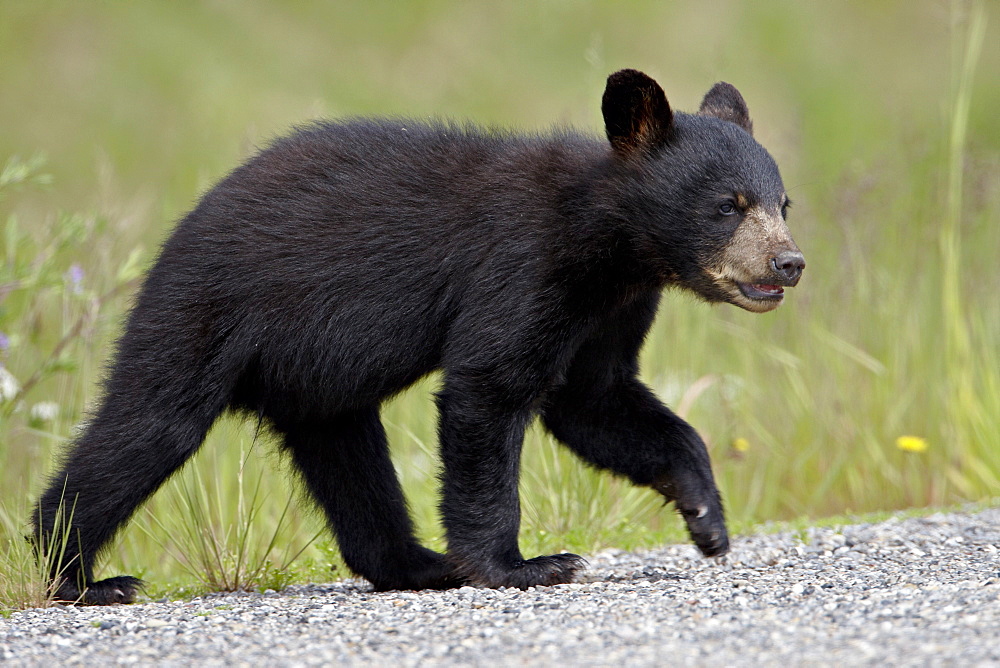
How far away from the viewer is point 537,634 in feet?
11.5

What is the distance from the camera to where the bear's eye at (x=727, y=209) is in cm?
489

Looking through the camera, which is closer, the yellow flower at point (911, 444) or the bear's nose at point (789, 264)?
the bear's nose at point (789, 264)

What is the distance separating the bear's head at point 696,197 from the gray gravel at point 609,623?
117 centimetres

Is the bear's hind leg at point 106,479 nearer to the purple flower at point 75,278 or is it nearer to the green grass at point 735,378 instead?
the green grass at point 735,378

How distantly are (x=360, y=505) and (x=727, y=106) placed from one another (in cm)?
244

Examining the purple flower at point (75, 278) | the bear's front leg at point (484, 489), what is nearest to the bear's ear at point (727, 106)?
the bear's front leg at point (484, 489)

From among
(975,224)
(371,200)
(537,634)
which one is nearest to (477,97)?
(975,224)

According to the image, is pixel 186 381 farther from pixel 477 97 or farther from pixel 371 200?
pixel 477 97

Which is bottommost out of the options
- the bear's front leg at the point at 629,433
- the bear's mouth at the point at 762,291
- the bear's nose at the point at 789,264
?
the bear's front leg at the point at 629,433

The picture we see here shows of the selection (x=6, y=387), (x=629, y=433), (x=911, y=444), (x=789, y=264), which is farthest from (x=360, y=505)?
(x=911, y=444)

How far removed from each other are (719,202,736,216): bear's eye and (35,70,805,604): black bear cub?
0.01 meters

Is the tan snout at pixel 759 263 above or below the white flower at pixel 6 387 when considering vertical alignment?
above

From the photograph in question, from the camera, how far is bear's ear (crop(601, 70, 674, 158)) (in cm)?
495

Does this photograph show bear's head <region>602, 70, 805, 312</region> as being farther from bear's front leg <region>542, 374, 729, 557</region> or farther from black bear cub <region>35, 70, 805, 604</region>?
bear's front leg <region>542, 374, 729, 557</region>
